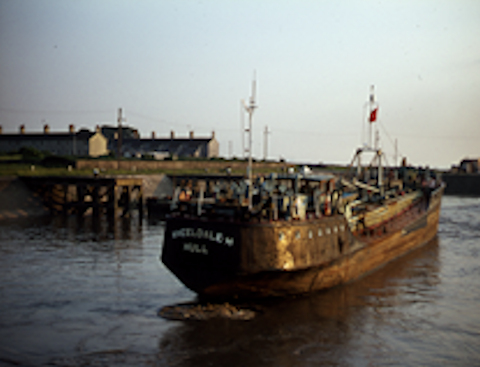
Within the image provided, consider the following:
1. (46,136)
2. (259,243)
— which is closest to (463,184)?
(46,136)

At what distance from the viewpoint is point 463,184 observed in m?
102

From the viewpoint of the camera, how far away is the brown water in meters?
12.5

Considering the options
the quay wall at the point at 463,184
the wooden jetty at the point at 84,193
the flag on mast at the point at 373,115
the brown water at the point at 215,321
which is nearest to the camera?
the brown water at the point at 215,321

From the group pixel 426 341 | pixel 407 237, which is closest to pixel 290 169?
pixel 426 341

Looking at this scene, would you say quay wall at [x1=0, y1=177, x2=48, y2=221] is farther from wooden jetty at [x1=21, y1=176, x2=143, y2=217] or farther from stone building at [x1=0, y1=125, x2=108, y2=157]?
stone building at [x1=0, y1=125, x2=108, y2=157]

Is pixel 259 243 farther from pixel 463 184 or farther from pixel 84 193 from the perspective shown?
pixel 463 184

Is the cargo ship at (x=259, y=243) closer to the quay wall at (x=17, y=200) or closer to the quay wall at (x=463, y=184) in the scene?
the quay wall at (x=17, y=200)

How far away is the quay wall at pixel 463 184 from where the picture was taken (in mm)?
100562

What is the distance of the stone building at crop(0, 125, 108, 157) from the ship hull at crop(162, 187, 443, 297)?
82.1 m

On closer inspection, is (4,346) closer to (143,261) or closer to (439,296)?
(143,261)

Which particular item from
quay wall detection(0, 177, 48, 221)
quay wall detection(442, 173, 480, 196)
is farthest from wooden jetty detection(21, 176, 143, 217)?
quay wall detection(442, 173, 480, 196)

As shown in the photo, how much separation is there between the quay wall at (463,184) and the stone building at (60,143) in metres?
75.0

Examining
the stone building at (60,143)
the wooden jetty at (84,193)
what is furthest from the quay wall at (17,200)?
the stone building at (60,143)

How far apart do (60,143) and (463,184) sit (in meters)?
85.7
